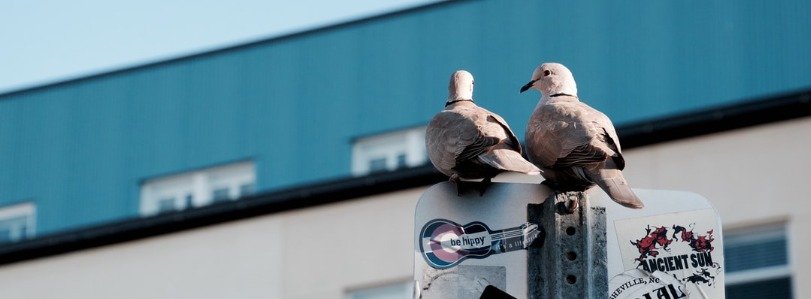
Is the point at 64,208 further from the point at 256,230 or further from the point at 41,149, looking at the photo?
the point at 256,230

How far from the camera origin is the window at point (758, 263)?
19.9 metres

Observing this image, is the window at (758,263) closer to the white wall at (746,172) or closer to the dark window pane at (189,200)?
the white wall at (746,172)

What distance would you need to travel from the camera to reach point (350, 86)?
2425cm

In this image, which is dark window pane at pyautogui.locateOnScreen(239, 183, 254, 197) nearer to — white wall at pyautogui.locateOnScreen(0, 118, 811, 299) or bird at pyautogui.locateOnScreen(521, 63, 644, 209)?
white wall at pyautogui.locateOnScreen(0, 118, 811, 299)

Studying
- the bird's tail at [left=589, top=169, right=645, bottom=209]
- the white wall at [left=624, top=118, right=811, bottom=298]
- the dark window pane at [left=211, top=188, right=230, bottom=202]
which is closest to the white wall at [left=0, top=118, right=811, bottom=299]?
the white wall at [left=624, top=118, right=811, bottom=298]

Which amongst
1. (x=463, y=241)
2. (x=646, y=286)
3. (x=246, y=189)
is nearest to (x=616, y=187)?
(x=646, y=286)

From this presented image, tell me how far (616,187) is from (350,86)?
46.7ft

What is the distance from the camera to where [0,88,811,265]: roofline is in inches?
805

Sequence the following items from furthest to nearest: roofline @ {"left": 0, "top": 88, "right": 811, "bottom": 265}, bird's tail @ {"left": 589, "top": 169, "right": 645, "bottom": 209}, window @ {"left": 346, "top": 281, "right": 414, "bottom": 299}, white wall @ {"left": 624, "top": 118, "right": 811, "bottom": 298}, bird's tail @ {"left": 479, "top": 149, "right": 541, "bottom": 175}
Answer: window @ {"left": 346, "top": 281, "right": 414, "bottom": 299}, roofline @ {"left": 0, "top": 88, "right": 811, "bottom": 265}, white wall @ {"left": 624, "top": 118, "right": 811, "bottom": 298}, bird's tail @ {"left": 479, "top": 149, "right": 541, "bottom": 175}, bird's tail @ {"left": 589, "top": 169, "right": 645, "bottom": 209}

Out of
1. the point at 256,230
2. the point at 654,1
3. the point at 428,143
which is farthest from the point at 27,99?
the point at 428,143

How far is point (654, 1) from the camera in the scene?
22781mm

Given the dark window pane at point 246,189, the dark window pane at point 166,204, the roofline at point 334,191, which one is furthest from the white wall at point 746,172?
the dark window pane at point 166,204

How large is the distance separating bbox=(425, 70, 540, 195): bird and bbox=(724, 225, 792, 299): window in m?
9.37

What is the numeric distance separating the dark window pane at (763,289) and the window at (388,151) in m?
4.78
